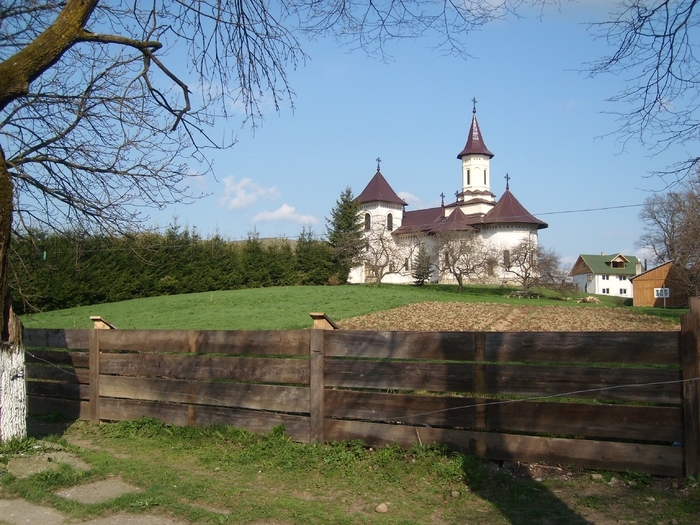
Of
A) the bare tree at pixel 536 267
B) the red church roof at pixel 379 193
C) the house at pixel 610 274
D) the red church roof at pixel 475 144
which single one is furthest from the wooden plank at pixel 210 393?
the house at pixel 610 274

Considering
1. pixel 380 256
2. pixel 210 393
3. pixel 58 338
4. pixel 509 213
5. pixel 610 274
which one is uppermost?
pixel 509 213

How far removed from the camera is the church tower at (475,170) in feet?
314

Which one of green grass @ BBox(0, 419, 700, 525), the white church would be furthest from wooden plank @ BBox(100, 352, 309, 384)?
the white church

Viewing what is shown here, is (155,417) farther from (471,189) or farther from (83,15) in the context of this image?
(471,189)

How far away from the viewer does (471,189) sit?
9644cm

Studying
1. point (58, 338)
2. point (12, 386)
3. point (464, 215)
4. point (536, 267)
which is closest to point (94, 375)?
point (58, 338)

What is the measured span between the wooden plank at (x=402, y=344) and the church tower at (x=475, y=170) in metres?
90.5

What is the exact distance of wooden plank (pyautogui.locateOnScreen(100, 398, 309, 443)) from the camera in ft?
22.3

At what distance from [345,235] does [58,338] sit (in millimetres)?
61456

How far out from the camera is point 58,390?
29.4ft

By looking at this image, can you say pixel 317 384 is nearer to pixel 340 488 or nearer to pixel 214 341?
pixel 340 488

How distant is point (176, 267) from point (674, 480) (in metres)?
47.2

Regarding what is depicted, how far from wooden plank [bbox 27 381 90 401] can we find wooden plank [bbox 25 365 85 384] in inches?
3.1

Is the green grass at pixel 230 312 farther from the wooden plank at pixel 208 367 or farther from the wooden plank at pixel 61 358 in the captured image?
the wooden plank at pixel 208 367
